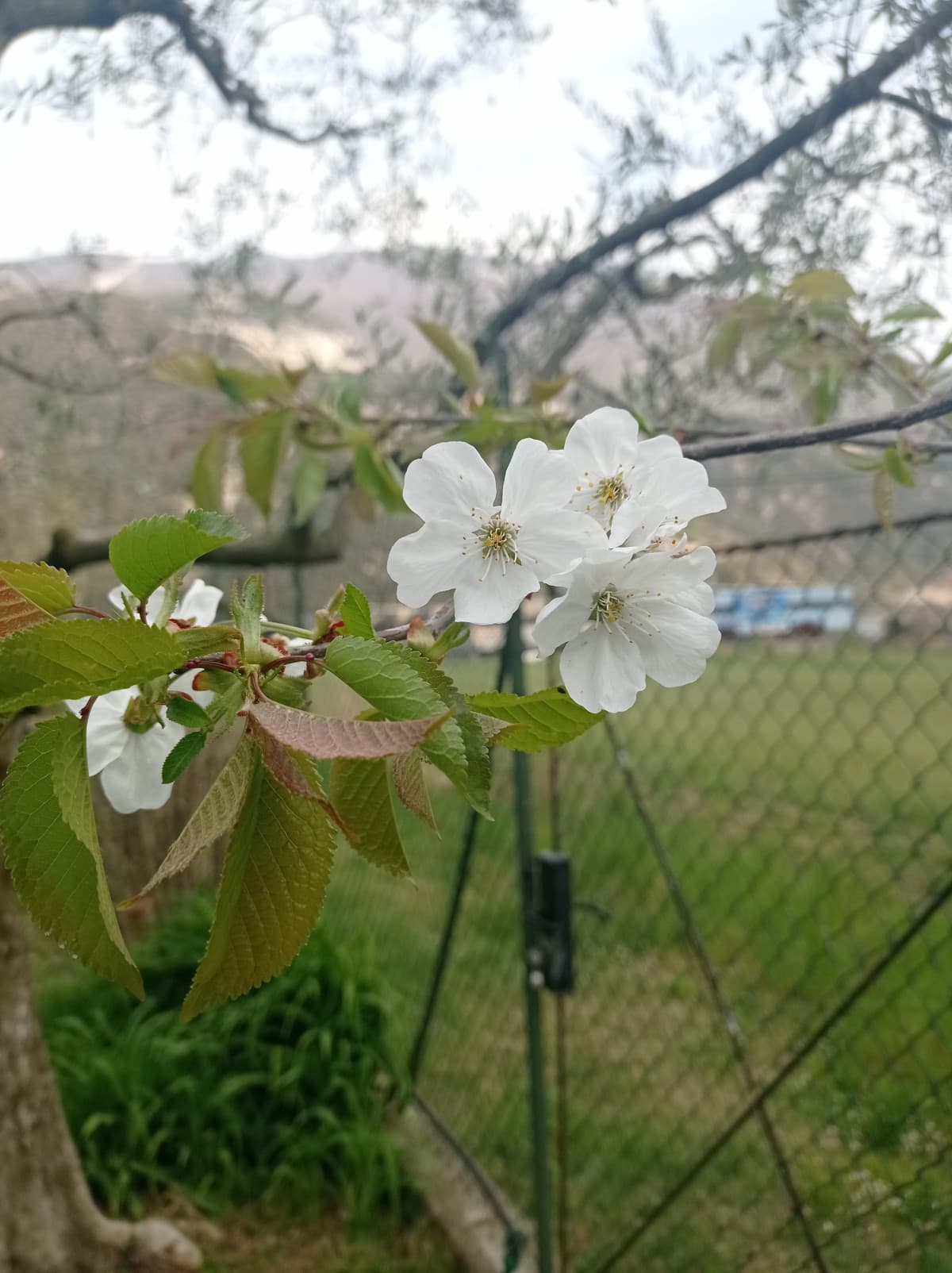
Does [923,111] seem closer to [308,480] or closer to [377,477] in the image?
[377,477]

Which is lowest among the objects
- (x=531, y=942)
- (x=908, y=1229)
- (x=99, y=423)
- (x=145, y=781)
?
(x=908, y=1229)

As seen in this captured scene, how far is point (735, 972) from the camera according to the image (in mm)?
2301

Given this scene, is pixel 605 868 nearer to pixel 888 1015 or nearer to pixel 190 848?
pixel 888 1015

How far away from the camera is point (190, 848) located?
34cm

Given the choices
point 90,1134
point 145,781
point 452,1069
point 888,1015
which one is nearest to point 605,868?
point 452,1069

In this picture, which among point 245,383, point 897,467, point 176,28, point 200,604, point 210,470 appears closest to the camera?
point 200,604

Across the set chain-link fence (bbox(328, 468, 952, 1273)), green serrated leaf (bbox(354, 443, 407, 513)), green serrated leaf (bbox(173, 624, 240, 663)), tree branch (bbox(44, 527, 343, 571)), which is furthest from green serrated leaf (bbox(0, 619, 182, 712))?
tree branch (bbox(44, 527, 343, 571))

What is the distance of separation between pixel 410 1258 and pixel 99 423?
114 inches

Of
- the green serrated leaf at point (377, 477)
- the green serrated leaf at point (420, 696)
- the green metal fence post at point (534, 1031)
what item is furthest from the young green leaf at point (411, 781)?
the green metal fence post at point (534, 1031)

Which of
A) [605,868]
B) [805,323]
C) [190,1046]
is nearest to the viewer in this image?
[805,323]

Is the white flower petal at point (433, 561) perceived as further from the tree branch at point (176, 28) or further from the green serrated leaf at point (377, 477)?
the tree branch at point (176, 28)

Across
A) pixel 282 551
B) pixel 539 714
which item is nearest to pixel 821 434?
pixel 539 714

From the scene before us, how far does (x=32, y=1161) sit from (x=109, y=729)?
143 cm

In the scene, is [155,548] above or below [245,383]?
below
